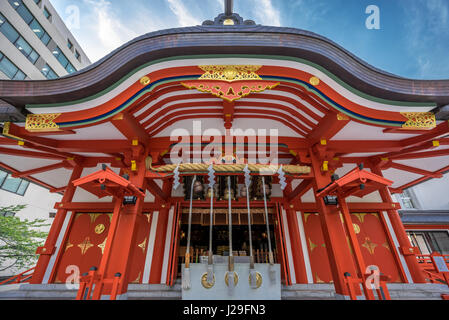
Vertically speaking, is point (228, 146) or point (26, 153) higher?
point (228, 146)

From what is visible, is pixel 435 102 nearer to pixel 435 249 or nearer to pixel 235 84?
pixel 235 84

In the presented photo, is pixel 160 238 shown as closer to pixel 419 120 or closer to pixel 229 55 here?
pixel 229 55

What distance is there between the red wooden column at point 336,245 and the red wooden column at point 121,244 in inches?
190

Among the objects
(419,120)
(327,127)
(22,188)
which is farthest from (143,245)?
(22,188)

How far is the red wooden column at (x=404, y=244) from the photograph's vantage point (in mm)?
6641

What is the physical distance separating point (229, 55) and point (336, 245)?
5.05m

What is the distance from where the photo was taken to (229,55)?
14.0 feet

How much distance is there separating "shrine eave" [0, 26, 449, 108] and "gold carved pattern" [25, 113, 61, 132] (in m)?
0.33

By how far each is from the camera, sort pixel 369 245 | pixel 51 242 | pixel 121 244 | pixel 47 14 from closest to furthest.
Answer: pixel 121 244, pixel 51 242, pixel 369 245, pixel 47 14

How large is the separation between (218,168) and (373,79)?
4.01 m

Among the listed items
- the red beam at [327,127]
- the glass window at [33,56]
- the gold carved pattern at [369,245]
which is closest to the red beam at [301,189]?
the red beam at [327,127]

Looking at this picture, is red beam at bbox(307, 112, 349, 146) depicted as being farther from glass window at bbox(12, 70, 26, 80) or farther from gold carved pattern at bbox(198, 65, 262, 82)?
glass window at bbox(12, 70, 26, 80)

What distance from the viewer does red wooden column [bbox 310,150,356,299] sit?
4820mm
